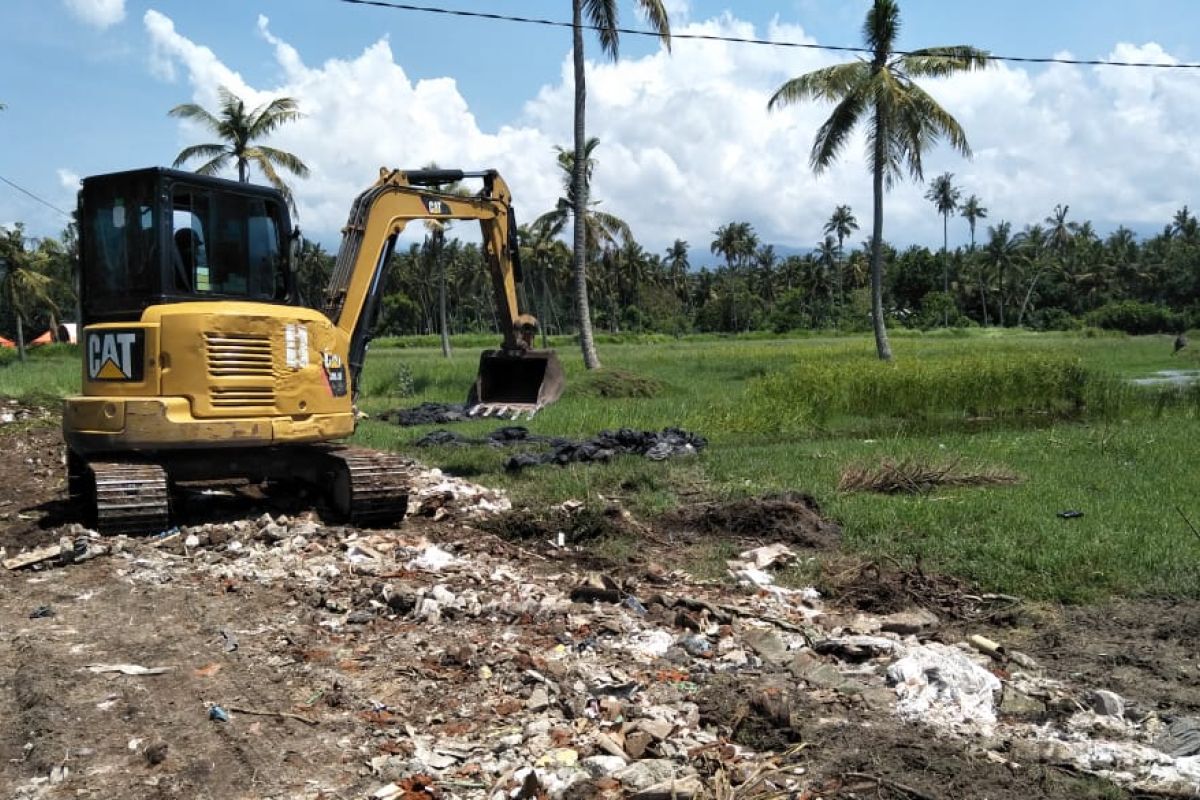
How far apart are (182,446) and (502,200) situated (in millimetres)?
8066

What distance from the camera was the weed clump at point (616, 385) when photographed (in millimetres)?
23875

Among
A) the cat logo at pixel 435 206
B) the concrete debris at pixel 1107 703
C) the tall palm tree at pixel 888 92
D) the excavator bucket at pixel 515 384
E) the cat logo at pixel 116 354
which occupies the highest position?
the tall palm tree at pixel 888 92

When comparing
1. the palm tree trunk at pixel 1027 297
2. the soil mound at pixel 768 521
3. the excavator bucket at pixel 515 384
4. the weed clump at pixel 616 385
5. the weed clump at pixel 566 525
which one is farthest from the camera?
the palm tree trunk at pixel 1027 297

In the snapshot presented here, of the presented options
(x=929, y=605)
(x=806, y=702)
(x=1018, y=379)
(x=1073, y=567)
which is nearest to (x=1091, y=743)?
(x=806, y=702)

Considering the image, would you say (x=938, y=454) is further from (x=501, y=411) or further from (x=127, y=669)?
(x=127, y=669)

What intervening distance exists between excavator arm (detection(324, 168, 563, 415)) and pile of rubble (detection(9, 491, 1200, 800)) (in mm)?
4826

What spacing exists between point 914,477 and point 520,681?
7024 mm

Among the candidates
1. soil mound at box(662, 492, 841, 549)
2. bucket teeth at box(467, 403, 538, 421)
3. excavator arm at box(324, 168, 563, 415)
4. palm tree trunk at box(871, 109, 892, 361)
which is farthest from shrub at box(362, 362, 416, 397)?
soil mound at box(662, 492, 841, 549)

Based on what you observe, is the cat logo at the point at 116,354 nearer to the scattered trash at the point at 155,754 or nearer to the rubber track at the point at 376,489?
the rubber track at the point at 376,489

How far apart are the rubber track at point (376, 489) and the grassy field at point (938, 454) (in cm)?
183

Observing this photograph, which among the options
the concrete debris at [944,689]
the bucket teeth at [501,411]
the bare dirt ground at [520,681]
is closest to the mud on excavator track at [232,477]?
the bare dirt ground at [520,681]

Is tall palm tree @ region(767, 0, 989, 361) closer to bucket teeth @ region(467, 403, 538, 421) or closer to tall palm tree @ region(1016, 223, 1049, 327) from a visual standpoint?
bucket teeth @ region(467, 403, 538, 421)

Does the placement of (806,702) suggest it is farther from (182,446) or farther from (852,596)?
(182,446)

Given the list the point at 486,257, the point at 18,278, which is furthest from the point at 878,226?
the point at 18,278
